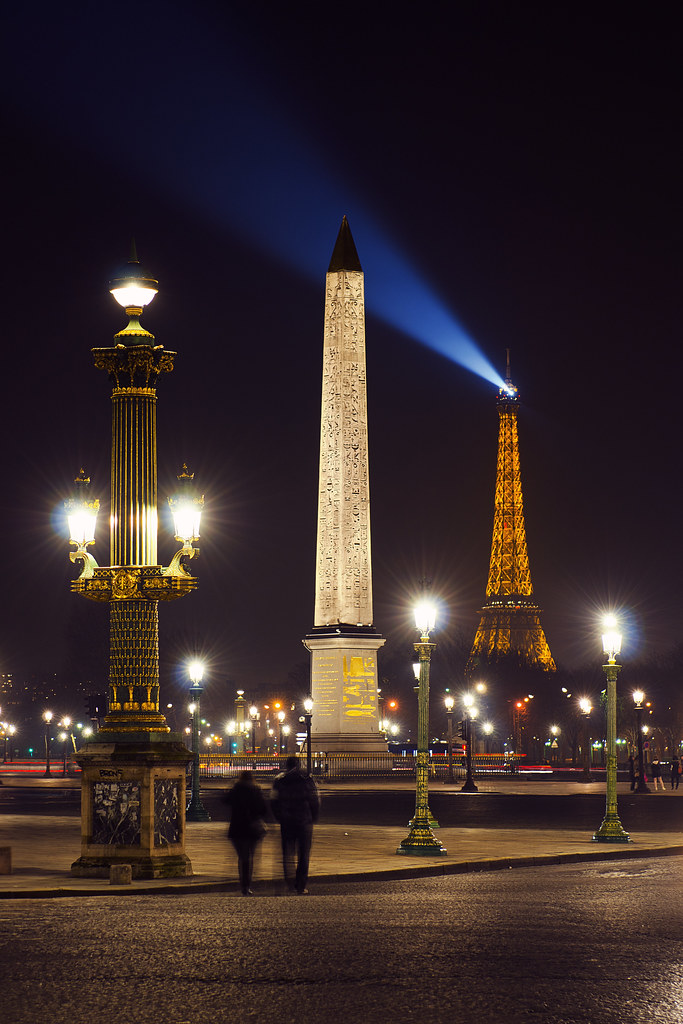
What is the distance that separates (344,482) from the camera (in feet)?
192

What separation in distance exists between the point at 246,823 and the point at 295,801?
629mm

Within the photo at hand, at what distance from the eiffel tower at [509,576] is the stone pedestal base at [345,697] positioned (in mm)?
80118

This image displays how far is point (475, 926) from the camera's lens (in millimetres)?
14633

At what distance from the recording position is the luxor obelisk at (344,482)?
58.8 m

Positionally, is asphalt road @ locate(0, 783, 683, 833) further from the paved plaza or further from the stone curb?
the stone curb

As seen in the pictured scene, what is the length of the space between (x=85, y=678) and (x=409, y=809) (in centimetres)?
8419

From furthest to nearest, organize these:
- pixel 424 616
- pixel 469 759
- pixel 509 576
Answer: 1. pixel 509 576
2. pixel 469 759
3. pixel 424 616

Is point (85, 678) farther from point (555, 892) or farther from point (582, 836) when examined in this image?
point (555, 892)

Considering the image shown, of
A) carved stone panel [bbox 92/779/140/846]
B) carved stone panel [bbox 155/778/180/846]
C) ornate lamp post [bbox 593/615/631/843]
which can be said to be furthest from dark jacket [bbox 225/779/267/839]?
ornate lamp post [bbox 593/615/631/843]

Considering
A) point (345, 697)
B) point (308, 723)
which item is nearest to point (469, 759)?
point (308, 723)

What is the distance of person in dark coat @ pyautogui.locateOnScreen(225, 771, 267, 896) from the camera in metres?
17.9

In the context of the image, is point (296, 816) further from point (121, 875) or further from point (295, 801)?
point (121, 875)

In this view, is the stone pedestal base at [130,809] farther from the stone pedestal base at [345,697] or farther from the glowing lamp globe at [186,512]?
the stone pedestal base at [345,697]

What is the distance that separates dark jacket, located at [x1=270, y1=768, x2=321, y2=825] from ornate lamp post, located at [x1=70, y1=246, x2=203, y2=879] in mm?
1470
